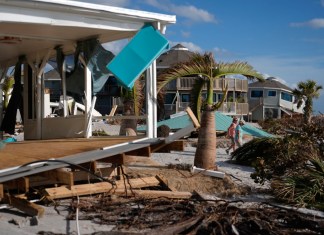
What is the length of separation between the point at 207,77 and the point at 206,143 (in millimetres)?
2146

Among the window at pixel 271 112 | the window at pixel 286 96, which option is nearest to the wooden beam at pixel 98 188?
the window at pixel 271 112

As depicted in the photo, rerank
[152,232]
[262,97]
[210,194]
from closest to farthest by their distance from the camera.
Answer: [152,232], [210,194], [262,97]

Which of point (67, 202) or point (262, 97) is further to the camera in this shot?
point (262, 97)

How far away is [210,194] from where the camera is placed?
10.3 metres

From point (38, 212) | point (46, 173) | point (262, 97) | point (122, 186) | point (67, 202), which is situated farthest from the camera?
point (262, 97)

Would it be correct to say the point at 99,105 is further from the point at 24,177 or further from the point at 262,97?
the point at 24,177

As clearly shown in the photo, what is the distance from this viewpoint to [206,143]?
41.9ft

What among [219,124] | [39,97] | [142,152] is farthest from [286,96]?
[142,152]

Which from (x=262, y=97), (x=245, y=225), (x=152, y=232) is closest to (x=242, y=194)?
(x=245, y=225)

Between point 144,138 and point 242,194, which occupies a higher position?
point 144,138

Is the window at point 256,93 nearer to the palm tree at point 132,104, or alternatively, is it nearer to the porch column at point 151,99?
the palm tree at point 132,104

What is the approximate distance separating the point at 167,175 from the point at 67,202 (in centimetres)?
332

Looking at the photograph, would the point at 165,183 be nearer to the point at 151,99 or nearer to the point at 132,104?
the point at 151,99

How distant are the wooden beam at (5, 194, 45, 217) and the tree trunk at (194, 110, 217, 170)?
5.71 meters
